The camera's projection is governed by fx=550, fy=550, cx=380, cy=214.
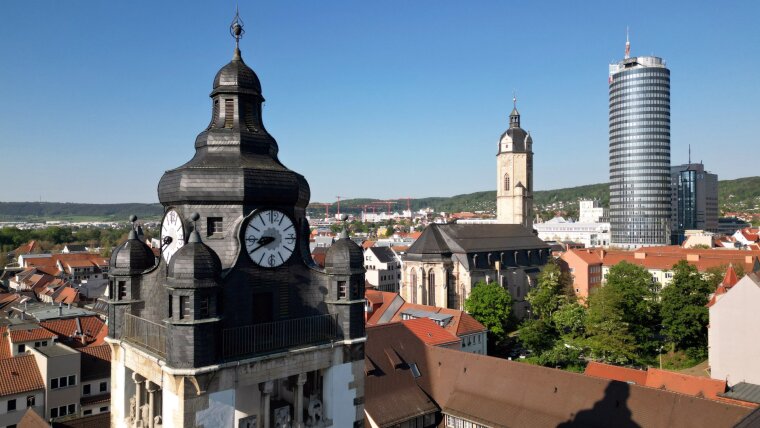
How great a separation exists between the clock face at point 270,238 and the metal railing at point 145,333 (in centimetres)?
226

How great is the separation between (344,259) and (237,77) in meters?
4.39

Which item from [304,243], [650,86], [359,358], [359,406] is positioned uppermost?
[650,86]

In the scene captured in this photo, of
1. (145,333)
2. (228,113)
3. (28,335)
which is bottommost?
(28,335)

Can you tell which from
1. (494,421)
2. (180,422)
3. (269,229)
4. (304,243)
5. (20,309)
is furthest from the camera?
(20,309)

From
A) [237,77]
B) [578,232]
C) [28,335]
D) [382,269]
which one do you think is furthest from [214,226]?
[578,232]

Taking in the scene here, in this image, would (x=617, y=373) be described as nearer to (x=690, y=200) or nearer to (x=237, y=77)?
(x=237, y=77)

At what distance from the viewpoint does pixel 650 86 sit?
13675cm

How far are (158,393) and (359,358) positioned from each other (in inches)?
166

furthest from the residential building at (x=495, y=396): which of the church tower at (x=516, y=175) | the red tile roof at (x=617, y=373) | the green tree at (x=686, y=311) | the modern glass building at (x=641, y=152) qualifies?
the modern glass building at (x=641, y=152)

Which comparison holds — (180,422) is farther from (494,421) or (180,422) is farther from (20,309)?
(20,309)

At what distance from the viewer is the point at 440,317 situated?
50.3m

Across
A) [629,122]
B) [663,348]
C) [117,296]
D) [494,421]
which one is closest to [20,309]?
[494,421]

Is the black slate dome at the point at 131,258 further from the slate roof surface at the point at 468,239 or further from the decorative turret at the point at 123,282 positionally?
the slate roof surface at the point at 468,239

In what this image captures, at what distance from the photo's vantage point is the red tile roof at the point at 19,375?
109 ft
